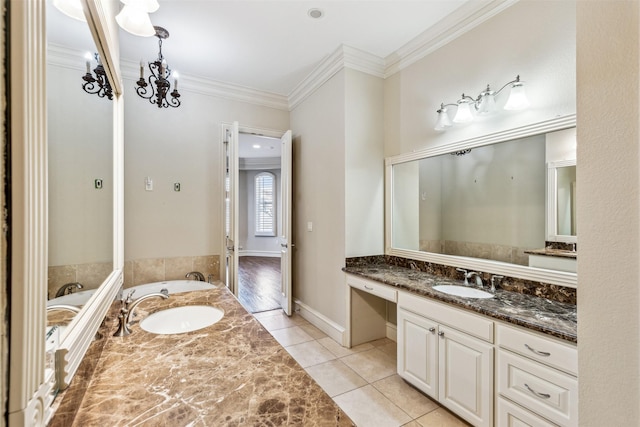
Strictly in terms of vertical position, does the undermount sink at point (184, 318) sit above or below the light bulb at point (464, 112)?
below

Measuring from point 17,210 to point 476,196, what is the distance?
2.55 metres

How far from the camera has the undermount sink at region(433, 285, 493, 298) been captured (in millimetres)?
1979

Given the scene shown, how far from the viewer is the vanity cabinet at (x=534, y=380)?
130 cm

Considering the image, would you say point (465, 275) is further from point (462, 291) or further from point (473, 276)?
point (462, 291)

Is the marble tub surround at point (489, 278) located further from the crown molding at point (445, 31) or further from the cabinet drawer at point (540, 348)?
the crown molding at point (445, 31)

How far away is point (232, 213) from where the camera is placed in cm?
314

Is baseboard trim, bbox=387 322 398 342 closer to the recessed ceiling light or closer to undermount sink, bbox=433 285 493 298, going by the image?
undermount sink, bbox=433 285 493 298

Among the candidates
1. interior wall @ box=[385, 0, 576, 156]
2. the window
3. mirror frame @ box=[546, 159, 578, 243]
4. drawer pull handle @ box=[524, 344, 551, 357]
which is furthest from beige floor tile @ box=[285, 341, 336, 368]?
the window

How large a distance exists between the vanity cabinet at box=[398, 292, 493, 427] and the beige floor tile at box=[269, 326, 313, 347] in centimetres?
115

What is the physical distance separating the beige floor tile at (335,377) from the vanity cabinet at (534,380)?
996 mm

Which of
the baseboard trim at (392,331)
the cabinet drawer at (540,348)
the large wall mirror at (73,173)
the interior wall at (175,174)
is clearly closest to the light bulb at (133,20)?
the large wall mirror at (73,173)

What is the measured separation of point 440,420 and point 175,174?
3.19 meters

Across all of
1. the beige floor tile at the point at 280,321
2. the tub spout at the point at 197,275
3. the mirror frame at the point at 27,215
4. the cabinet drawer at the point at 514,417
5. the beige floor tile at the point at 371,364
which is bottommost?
the beige floor tile at the point at 280,321

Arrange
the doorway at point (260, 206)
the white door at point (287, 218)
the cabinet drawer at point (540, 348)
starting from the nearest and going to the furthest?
the cabinet drawer at point (540, 348) → the white door at point (287, 218) → the doorway at point (260, 206)
